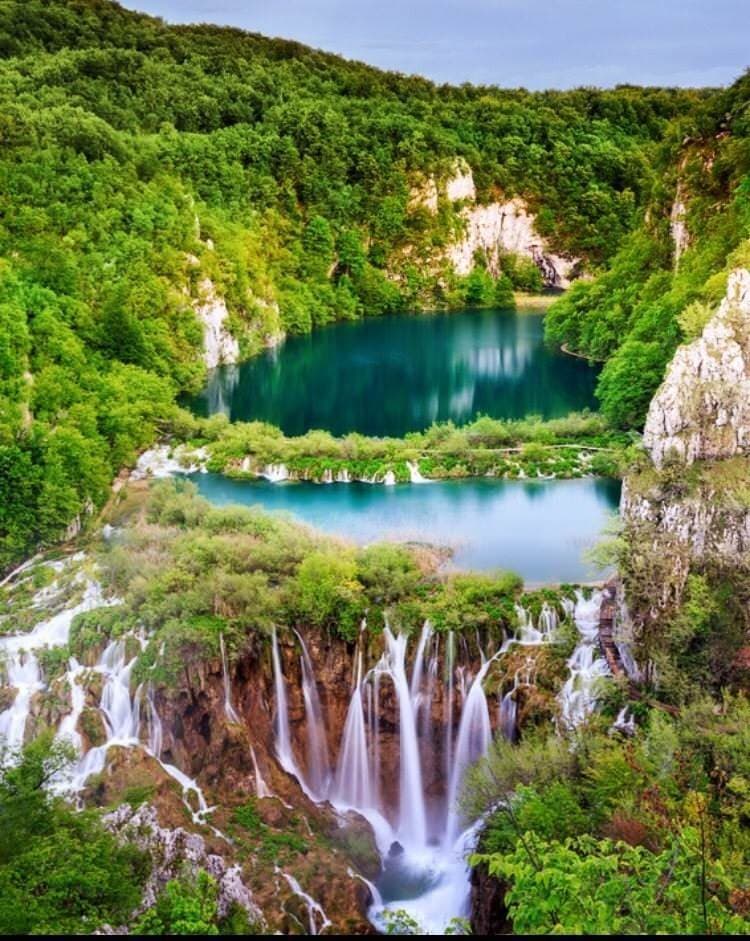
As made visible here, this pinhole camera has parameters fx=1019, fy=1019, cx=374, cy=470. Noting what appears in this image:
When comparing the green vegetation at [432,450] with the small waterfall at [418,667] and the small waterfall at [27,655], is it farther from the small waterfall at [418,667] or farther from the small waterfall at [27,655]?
the small waterfall at [418,667]

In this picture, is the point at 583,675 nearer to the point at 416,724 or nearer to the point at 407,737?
the point at 416,724

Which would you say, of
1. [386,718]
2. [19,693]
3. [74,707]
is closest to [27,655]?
[19,693]

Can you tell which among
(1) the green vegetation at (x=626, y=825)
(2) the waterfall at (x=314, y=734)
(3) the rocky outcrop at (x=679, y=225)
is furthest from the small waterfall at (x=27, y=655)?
(3) the rocky outcrop at (x=679, y=225)

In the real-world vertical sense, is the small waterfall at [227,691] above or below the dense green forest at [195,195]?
below

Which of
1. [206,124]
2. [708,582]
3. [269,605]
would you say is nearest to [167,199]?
[206,124]

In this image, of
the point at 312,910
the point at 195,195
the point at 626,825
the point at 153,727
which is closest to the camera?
the point at 626,825

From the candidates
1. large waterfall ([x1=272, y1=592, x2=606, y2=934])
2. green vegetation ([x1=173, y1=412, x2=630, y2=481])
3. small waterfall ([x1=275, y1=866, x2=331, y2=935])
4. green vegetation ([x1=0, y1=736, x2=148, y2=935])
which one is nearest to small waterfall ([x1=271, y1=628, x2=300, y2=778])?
large waterfall ([x1=272, y1=592, x2=606, y2=934])
